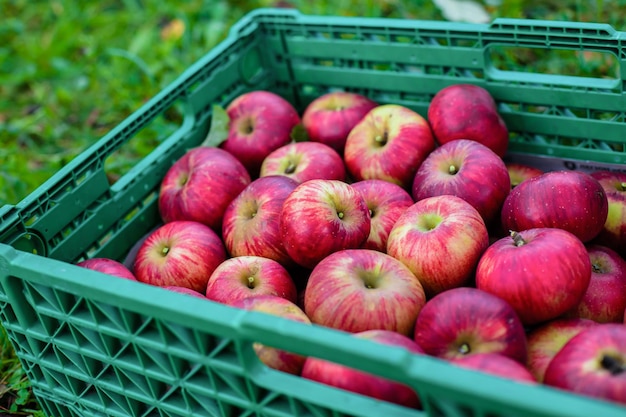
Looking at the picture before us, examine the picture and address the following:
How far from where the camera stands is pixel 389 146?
212 cm

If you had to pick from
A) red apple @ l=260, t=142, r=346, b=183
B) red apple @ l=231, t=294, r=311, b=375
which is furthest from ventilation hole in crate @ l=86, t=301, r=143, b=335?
red apple @ l=260, t=142, r=346, b=183

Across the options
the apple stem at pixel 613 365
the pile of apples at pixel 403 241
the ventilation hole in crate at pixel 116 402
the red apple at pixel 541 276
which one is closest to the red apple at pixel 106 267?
the pile of apples at pixel 403 241

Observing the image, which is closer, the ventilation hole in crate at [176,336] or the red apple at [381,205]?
the ventilation hole in crate at [176,336]

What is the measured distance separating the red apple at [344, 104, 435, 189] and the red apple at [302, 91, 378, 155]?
131mm

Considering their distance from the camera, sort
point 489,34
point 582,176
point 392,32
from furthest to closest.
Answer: point 392,32
point 489,34
point 582,176

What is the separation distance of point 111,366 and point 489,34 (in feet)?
4.74

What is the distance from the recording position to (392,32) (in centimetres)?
228

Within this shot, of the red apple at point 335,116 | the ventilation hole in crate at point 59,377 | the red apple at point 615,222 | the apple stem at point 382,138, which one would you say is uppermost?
the red apple at point 335,116

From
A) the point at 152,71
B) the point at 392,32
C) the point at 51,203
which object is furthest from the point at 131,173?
the point at 152,71

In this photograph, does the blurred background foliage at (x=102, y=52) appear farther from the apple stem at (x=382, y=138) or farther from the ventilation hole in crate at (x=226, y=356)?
the ventilation hole in crate at (x=226, y=356)

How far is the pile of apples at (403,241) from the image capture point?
4.69 ft

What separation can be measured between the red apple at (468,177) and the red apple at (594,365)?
61 centimetres

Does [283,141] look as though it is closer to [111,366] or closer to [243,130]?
[243,130]

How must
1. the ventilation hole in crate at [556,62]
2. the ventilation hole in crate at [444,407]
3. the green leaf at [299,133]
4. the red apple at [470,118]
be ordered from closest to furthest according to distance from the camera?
the ventilation hole in crate at [444,407]
the red apple at [470,118]
the green leaf at [299,133]
the ventilation hole in crate at [556,62]
